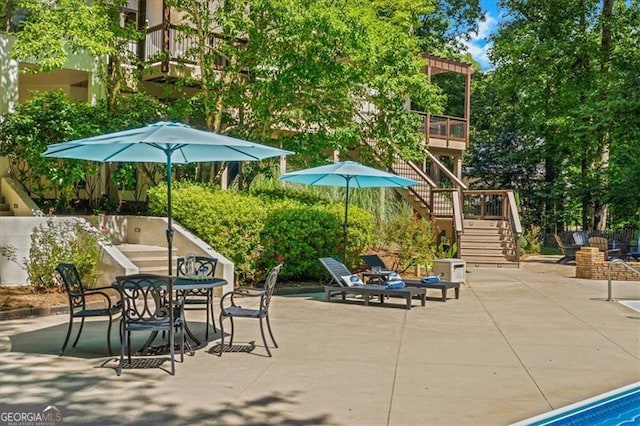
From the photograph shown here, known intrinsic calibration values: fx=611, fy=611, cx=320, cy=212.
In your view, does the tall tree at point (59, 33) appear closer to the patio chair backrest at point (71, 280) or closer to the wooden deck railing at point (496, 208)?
the patio chair backrest at point (71, 280)

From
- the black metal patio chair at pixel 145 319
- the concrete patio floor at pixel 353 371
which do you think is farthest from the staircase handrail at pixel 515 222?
the black metal patio chair at pixel 145 319

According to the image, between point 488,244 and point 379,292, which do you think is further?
point 488,244

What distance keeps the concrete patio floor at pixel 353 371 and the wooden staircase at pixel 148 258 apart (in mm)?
2756

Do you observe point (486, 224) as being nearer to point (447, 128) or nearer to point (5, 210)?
point (447, 128)

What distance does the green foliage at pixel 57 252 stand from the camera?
11.0m

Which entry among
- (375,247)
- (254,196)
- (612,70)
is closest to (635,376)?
(254,196)

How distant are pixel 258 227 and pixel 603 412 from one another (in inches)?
340

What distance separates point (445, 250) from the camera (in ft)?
64.5

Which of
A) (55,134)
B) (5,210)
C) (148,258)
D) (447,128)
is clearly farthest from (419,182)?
(5,210)

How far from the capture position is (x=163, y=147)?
7.57m

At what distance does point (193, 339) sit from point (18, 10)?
40.6ft

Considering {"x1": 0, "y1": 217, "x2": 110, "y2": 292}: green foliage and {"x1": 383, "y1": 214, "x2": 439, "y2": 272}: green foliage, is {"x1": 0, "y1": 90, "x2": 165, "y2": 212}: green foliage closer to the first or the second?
{"x1": 0, "y1": 217, "x2": 110, "y2": 292}: green foliage

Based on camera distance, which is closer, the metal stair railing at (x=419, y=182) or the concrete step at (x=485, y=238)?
the concrete step at (x=485, y=238)

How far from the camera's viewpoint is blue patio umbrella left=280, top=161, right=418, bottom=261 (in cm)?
1260
